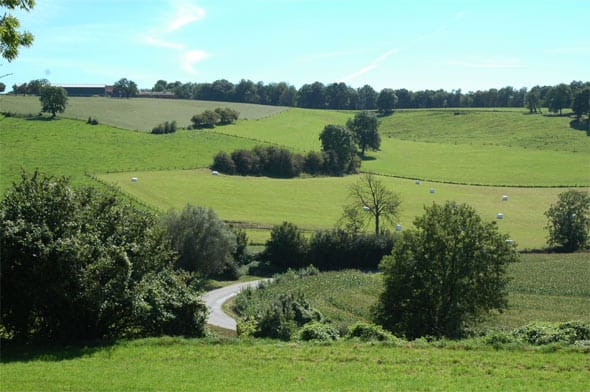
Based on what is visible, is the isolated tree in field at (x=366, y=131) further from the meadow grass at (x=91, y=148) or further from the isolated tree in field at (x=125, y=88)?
the isolated tree in field at (x=125, y=88)

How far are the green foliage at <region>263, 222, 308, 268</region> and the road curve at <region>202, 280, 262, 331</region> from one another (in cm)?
499

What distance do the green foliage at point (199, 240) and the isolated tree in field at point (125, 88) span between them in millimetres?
114950

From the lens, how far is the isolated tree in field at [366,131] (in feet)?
408

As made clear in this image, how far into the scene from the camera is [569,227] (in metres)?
69.6

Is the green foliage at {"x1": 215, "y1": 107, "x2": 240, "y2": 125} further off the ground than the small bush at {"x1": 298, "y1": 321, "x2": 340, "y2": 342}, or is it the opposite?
the green foliage at {"x1": 215, "y1": 107, "x2": 240, "y2": 125}

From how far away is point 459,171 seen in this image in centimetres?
10688

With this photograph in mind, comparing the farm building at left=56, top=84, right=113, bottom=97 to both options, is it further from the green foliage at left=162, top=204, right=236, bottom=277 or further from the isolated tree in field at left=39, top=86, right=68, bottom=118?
the green foliage at left=162, top=204, right=236, bottom=277

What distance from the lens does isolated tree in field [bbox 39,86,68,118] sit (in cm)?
11144

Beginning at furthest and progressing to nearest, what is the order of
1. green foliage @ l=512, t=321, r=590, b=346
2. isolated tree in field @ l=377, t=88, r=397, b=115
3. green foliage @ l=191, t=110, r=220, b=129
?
isolated tree in field @ l=377, t=88, r=397, b=115
green foliage @ l=191, t=110, r=220, b=129
green foliage @ l=512, t=321, r=590, b=346

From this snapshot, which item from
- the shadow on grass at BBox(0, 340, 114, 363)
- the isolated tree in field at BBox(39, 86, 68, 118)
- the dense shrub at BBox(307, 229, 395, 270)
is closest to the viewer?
the shadow on grass at BBox(0, 340, 114, 363)

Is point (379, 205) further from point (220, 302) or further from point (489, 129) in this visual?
point (489, 129)

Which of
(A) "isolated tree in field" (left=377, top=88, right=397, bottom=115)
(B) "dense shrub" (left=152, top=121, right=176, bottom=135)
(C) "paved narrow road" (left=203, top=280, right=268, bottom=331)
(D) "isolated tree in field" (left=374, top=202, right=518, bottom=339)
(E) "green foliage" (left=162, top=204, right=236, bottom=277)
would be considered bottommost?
(C) "paved narrow road" (left=203, top=280, right=268, bottom=331)

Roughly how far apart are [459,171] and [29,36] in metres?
101

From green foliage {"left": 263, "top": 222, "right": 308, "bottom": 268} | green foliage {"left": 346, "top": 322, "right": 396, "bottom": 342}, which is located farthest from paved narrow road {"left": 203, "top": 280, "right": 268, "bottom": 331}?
green foliage {"left": 346, "top": 322, "right": 396, "bottom": 342}
